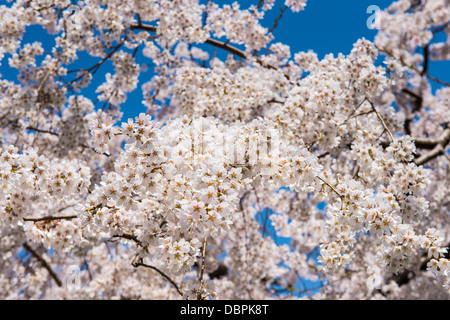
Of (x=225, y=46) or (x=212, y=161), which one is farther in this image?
(x=225, y=46)

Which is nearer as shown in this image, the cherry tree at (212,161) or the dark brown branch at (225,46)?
the cherry tree at (212,161)

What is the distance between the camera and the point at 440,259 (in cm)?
285

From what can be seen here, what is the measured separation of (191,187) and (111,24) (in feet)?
18.0

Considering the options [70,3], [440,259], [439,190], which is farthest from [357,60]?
[439,190]

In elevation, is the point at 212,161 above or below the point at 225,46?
below

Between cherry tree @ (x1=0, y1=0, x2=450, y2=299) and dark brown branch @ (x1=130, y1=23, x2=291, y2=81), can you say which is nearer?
cherry tree @ (x1=0, y1=0, x2=450, y2=299)

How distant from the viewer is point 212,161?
8.52 ft

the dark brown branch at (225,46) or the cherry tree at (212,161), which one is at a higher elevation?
the dark brown branch at (225,46)

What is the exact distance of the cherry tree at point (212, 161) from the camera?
2729 mm

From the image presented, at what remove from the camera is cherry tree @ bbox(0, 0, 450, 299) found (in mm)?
2729

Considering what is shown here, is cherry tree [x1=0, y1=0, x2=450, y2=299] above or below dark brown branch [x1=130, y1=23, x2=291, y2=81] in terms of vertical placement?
below
